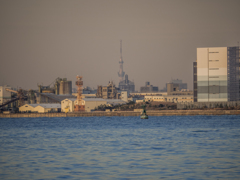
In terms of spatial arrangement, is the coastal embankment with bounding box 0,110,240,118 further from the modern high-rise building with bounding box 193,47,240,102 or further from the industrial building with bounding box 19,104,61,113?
the industrial building with bounding box 19,104,61,113

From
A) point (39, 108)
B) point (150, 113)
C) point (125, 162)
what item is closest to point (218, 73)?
point (150, 113)

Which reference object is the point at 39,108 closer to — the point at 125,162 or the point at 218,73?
the point at 218,73

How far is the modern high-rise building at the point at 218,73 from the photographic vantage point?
5659 inches

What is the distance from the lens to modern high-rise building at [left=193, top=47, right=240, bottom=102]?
144 m

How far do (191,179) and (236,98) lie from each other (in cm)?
12898

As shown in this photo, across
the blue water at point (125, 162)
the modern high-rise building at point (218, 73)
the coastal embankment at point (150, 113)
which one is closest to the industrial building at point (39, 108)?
the coastal embankment at point (150, 113)

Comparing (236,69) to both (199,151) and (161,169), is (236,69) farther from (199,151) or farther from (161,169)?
(161,169)

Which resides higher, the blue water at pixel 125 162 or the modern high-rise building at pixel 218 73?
the modern high-rise building at pixel 218 73

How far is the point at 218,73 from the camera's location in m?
145

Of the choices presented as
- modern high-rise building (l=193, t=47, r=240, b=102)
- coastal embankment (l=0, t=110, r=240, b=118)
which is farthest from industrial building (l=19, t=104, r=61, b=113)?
modern high-rise building (l=193, t=47, r=240, b=102)

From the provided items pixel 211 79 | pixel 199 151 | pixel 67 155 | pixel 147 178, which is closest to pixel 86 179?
pixel 147 178

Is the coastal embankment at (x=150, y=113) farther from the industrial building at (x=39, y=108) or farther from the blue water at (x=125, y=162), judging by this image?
the blue water at (x=125, y=162)

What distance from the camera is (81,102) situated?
181875mm

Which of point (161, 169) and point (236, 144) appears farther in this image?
point (236, 144)
